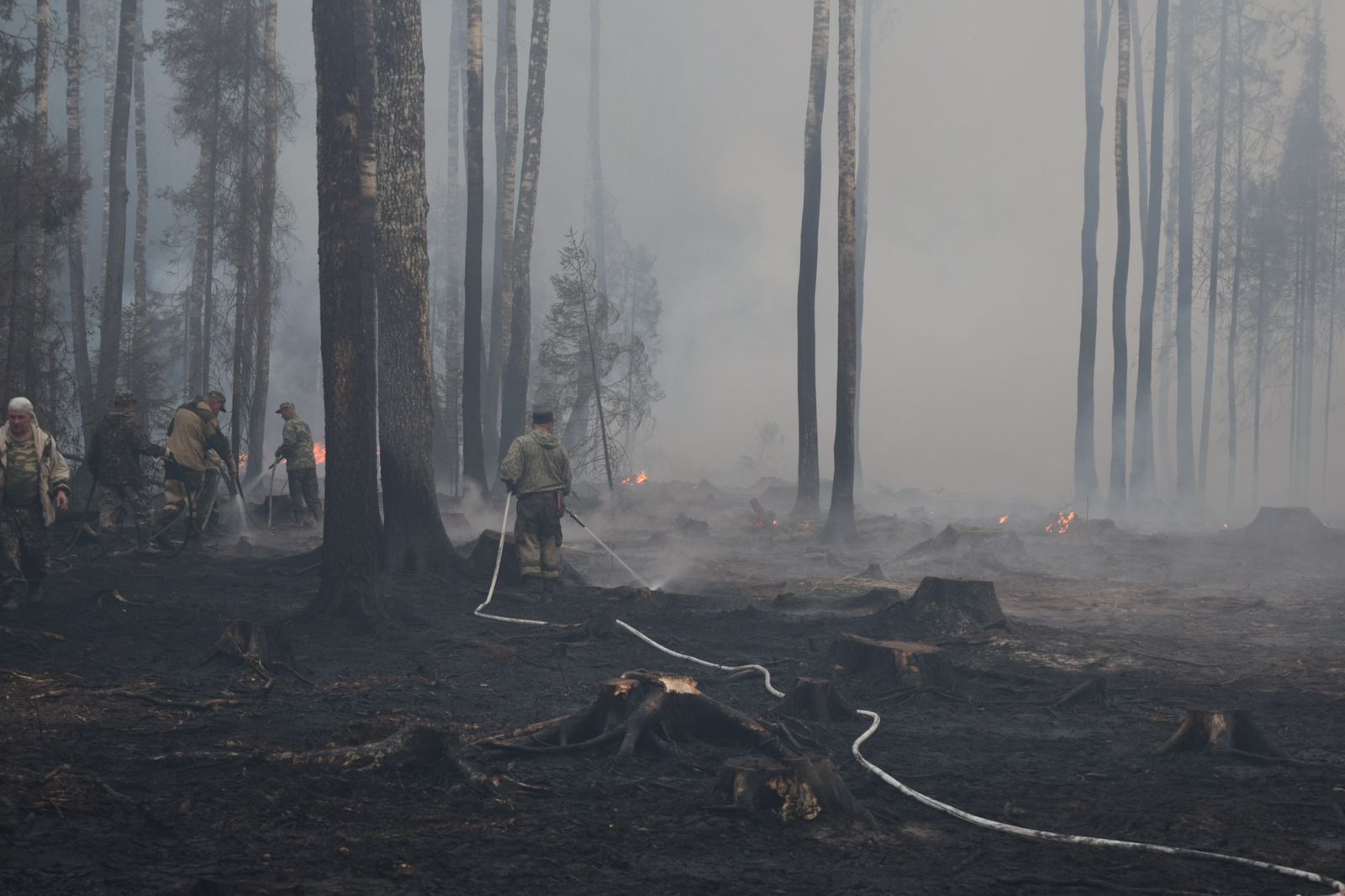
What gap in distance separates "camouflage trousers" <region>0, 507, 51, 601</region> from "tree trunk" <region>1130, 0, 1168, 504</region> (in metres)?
26.0

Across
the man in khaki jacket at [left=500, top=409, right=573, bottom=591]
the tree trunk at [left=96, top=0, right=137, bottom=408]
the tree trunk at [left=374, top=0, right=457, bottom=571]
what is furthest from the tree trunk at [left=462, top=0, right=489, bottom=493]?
the man in khaki jacket at [left=500, top=409, right=573, bottom=591]

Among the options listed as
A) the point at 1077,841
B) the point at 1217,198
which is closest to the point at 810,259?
the point at 1077,841

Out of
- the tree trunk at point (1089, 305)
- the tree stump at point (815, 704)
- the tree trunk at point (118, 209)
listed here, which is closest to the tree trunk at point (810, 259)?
the tree trunk at point (1089, 305)

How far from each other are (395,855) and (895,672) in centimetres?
535

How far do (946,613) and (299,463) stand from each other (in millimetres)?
12873

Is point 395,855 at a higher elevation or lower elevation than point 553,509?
lower

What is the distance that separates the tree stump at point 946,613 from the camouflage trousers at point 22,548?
26.2 feet

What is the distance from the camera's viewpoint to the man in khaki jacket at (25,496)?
10523mm

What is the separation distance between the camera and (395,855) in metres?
5.17

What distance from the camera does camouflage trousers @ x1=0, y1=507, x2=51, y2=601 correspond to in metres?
10.6

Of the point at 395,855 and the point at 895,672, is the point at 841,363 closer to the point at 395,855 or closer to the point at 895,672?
the point at 895,672

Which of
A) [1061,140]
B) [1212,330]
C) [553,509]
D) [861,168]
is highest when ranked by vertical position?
[1061,140]

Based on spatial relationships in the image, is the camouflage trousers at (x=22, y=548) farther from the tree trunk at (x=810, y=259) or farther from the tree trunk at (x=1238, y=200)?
the tree trunk at (x=1238, y=200)

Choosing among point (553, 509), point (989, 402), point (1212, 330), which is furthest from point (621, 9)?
point (553, 509)
